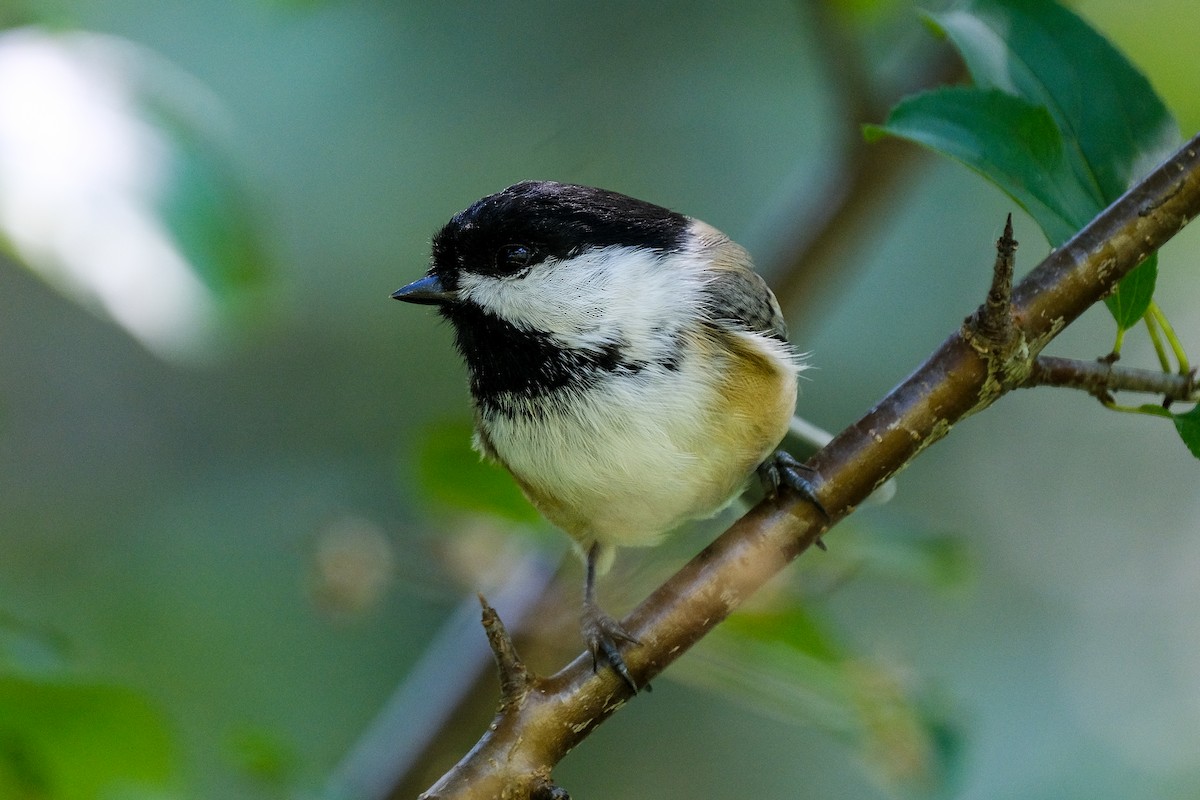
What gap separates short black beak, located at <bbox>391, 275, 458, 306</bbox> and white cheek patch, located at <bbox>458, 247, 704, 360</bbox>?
0.02 metres

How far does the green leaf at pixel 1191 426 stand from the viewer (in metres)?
1.23

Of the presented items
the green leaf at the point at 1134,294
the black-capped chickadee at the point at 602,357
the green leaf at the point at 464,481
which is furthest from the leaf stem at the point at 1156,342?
the green leaf at the point at 464,481

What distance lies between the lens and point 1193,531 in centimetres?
388

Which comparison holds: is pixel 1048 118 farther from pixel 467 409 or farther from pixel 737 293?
pixel 467 409

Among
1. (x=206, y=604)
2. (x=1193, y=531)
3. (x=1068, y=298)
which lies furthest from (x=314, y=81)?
(x=1193, y=531)

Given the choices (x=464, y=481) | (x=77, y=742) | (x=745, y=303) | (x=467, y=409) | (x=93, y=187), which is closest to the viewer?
(x=77, y=742)

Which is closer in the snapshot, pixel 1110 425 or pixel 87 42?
pixel 87 42

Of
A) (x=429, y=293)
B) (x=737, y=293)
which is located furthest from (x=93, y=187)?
(x=737, y=293)

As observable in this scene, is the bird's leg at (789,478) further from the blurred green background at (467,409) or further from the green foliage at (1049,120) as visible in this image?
the blurred green background at (467,409)

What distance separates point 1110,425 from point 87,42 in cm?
366

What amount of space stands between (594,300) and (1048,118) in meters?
0.65

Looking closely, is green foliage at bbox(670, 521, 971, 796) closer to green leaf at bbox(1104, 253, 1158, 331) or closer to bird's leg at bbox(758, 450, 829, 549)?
bird's leg at bbox(758, 450, 829, 549)

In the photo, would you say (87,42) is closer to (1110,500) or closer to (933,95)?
(933,95)

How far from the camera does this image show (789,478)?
1.40 meters
